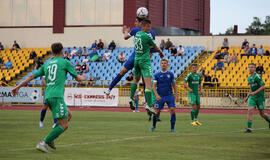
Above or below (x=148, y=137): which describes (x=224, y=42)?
above

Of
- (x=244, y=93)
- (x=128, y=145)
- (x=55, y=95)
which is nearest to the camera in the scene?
(x=55, y=95)

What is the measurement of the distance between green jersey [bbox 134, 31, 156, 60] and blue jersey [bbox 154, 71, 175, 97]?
8.51ft

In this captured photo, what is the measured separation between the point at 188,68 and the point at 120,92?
19.2ft

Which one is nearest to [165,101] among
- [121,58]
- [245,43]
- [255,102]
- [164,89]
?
[164,89]

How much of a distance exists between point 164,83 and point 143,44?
2.85 meters

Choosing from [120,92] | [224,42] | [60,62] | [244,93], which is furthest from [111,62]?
[60,62]

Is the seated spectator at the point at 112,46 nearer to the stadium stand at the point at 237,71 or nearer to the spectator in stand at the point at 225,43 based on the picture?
the stadium stand at the point at 237,71

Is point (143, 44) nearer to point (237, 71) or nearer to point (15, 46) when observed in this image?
point (237, 71)

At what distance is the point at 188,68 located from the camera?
117 feet

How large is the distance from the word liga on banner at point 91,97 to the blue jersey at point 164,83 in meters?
17.1

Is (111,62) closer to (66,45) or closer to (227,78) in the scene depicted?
(66,45)

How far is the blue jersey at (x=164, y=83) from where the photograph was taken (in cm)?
1468

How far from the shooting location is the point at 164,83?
48.2 ft

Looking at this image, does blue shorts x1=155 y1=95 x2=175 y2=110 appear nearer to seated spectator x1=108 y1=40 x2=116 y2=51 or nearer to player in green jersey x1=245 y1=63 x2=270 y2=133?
player in green jersey x1=245 y1=63 x2=270 y2=133
